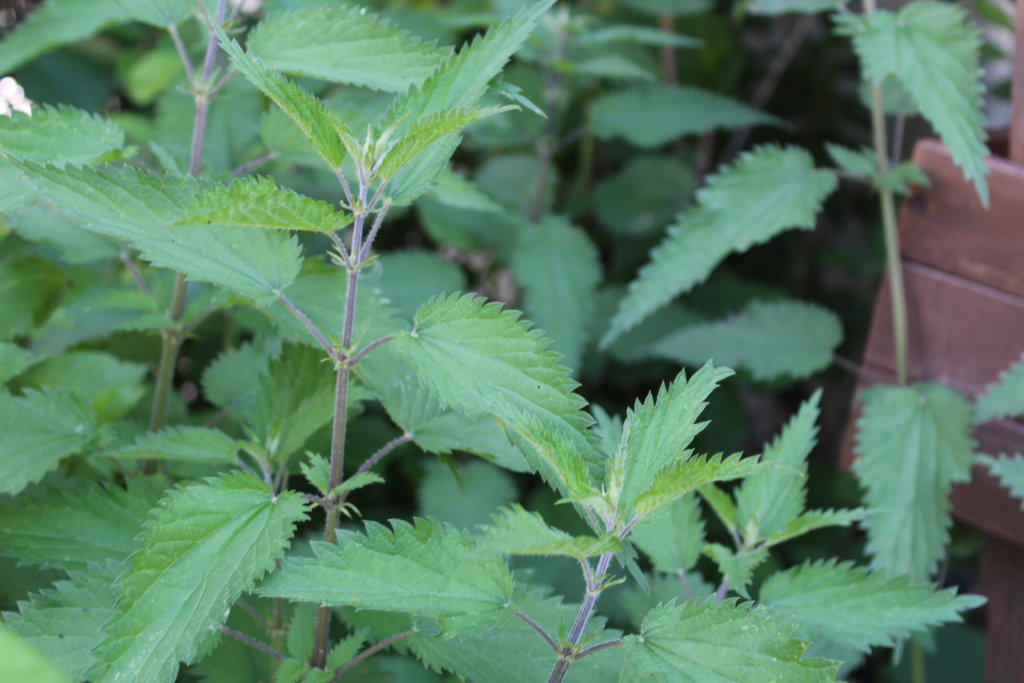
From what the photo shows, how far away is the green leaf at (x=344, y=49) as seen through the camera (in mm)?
826

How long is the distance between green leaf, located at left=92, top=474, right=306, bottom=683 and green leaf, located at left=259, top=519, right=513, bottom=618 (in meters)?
0.03

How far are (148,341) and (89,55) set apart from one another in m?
0.94

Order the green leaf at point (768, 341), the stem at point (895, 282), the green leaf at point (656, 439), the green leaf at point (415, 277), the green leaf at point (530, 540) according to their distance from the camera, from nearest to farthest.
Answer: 1. the green leaf at point (530, 540)
2. the green leaf at point (656, 439)
3. the stem at point (895, 282)
4. the green leaf at point (768, 341)
5. the green leaf at point (415, 277)

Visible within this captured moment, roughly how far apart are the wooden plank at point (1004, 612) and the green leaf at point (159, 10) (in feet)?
4.31

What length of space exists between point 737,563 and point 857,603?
0.41 ft

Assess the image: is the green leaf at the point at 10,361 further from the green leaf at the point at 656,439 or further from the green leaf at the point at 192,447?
the green leaf at the point at 656,439

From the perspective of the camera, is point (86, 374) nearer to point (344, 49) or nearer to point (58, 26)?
point (58, 26)

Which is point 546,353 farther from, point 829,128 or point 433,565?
point 829,128

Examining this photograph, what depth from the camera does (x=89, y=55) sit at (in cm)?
206

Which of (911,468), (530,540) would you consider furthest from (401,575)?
(911,468)

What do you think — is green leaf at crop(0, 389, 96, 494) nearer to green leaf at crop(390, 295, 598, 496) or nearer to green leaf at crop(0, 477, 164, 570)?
green leaf at crop(0, 477, 164, 570)

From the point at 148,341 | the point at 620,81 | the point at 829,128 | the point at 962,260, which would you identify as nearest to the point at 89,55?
the point at 148,341

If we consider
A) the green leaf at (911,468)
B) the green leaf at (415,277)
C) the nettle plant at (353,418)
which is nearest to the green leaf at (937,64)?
the nettle plant at (353,418)

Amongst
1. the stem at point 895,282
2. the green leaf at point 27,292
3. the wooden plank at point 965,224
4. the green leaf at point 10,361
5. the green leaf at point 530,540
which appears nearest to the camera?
the green leaf at point 530,540
